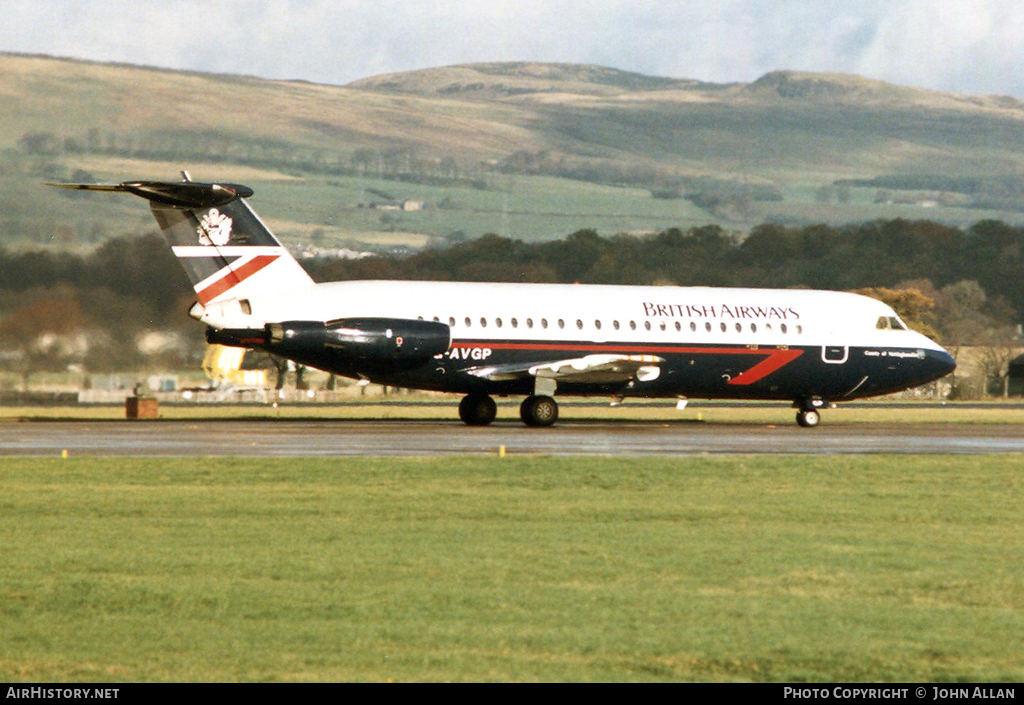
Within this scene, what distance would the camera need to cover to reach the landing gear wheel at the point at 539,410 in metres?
38.7

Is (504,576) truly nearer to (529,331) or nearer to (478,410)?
(529,331)

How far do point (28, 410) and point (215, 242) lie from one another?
19351 mm

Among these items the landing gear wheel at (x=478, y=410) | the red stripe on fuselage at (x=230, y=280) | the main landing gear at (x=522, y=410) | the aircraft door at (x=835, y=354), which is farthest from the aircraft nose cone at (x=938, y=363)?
the red stripe on fuselage at (x=230, y=280)

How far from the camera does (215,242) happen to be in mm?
36594

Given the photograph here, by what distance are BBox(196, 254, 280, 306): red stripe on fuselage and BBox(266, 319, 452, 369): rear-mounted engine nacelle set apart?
1649 mm

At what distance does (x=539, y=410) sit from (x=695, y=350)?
15.4 ft

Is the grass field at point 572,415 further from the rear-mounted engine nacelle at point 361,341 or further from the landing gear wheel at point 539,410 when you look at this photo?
the rear-mounted engine nacelle at point 361,341

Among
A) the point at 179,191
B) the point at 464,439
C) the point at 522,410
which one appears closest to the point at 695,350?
the point at 522,410

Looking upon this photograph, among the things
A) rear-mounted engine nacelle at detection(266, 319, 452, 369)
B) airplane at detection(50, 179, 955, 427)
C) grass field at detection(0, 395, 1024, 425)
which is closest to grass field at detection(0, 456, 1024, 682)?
rear-mounted engine nacelle at detection(266, 319, 452, 369)

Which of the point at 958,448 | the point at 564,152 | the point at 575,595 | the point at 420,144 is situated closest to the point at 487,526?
the point at 575,595

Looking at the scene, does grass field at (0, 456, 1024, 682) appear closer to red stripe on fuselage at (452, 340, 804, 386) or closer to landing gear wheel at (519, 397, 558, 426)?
red stripe on fuselage at (452, 340, 804, 386)

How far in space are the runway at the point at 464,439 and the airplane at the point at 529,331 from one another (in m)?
1.25

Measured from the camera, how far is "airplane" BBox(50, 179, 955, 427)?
120ft

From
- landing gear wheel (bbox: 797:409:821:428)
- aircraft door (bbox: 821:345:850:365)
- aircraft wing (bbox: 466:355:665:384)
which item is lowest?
landing gear wheel (bbox: 797:409:821:428)
